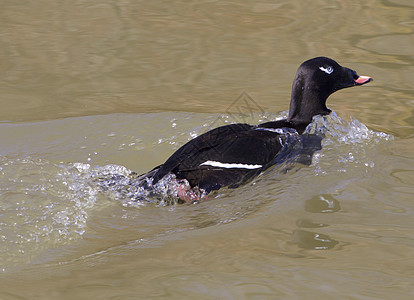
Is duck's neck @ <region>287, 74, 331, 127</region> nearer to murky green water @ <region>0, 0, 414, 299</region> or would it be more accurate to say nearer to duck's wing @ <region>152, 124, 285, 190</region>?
murky green water @ <region>0, 0, 414, 299</region>

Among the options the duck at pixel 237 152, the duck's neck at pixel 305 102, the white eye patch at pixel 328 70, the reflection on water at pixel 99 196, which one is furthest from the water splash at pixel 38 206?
the white eye patch at pixel 328 70

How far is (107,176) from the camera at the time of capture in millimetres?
4828

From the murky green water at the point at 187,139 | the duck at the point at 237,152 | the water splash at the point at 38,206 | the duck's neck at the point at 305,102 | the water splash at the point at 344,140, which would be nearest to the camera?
the murky green water at the point at 187,139

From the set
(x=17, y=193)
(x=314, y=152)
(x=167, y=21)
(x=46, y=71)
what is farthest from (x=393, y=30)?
(x=17, y=193)

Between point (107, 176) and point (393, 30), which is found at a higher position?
point (393, 30)

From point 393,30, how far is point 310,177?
387 centimetres

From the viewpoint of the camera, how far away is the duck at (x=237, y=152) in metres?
4.40

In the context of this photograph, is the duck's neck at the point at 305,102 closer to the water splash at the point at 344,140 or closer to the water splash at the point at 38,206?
the water splash at the point at 344,140

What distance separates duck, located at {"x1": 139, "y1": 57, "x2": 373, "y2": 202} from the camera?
440 cm

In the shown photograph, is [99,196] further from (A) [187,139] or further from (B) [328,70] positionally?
(B) [328,70]

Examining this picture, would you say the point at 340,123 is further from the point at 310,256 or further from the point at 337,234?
the point at 310,256

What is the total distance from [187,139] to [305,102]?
1215 millimetres

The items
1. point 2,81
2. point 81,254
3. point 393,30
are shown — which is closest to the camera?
point 81,254

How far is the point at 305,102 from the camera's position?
16.4 feet
